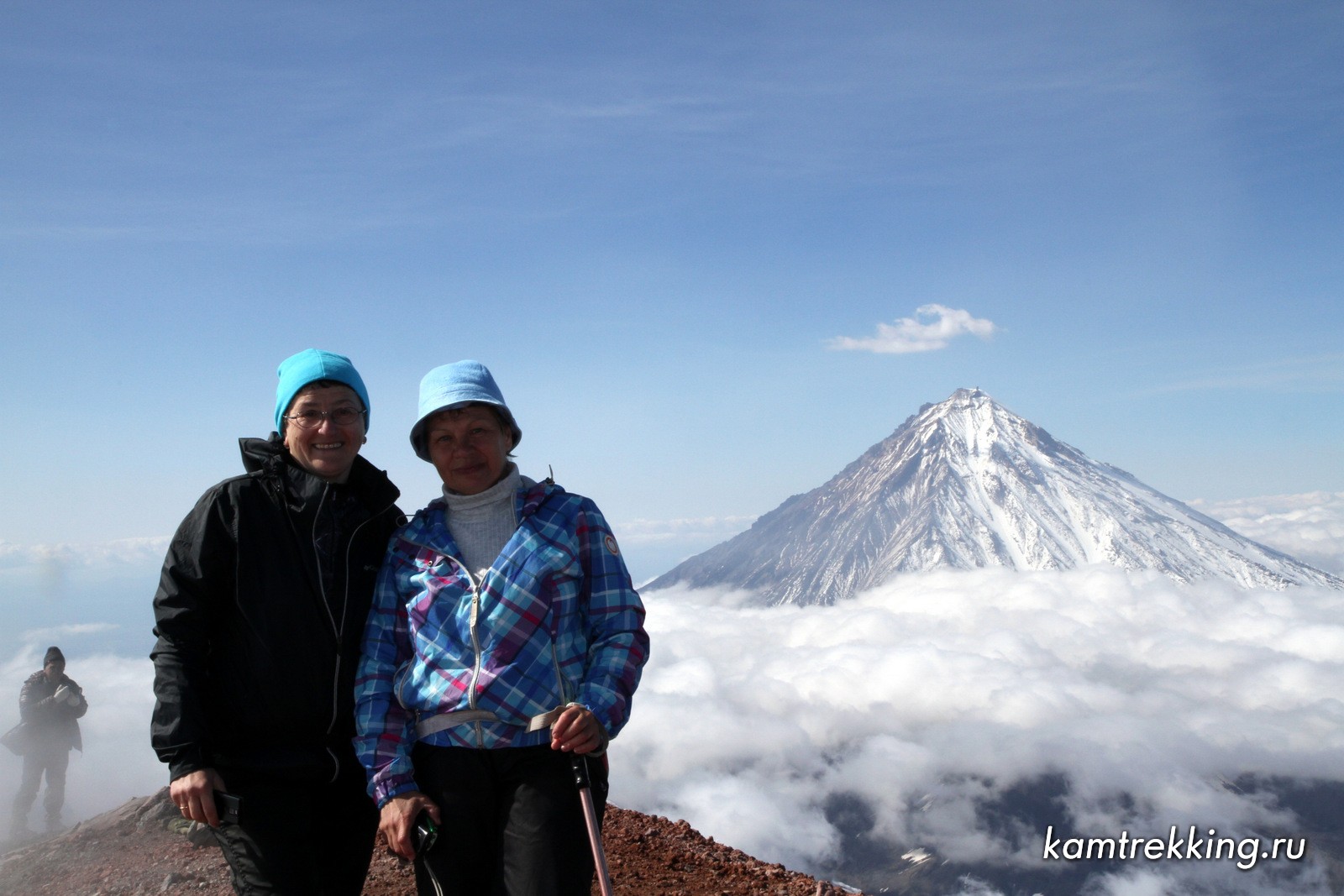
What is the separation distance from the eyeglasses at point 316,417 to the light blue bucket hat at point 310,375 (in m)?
0.06

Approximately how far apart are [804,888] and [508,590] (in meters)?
4.28

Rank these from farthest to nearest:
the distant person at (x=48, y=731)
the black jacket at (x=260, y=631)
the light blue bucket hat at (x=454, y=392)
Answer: the distant person at (x=48, y=731), the light blue bucket hat at (x=454, y=392), the black jacket at (x=260, y=631)

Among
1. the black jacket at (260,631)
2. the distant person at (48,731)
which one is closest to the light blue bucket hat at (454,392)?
the black jacket at (260,631)

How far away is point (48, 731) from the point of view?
12039mm

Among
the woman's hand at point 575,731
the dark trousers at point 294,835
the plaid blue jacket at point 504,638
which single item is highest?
the plaid blue jacket at point 504,638

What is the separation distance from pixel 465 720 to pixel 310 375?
1.17 metres

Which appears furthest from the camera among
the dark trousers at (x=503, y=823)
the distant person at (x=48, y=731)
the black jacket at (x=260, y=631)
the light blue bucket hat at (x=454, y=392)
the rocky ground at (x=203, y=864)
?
the distant person at (x=48, y=731)

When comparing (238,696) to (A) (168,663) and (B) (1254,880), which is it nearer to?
(A) (168,663)

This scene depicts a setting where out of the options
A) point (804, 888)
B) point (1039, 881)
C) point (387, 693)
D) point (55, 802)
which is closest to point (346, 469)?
point (387, 693)

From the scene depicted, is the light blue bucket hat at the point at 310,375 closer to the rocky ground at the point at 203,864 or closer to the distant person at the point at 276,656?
the distant person at the point at 276,656

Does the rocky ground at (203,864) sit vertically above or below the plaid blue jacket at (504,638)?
below

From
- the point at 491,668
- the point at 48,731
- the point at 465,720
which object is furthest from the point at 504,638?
the point at 48,731

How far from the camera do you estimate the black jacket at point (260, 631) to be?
269 cm

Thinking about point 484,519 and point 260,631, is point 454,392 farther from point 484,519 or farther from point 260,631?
point 260,631
